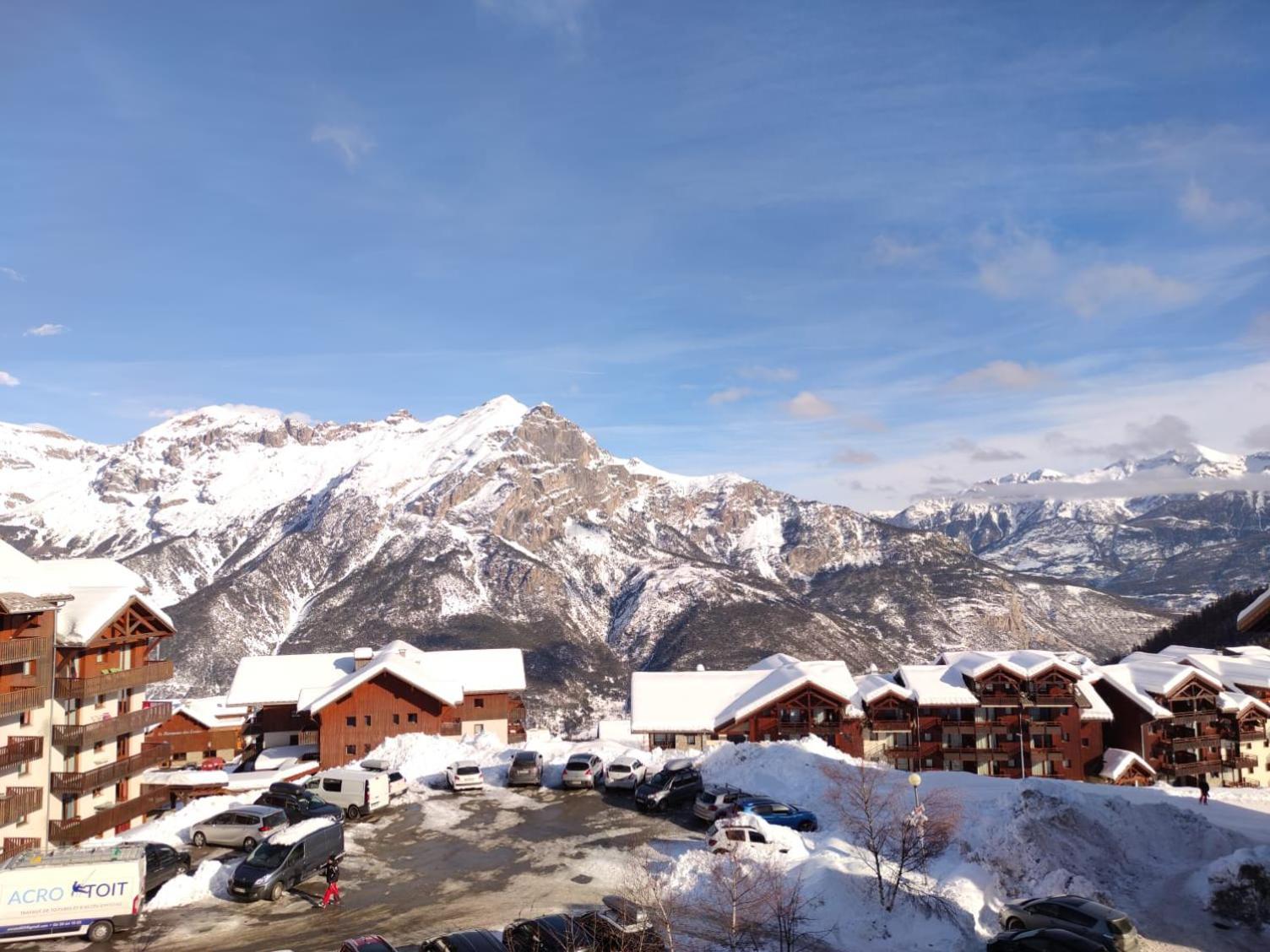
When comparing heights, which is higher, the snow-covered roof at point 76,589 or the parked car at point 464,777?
the snow-covered roof at point 76,589

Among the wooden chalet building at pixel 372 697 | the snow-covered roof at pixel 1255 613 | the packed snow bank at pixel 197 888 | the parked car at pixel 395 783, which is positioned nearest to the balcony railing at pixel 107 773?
the parked car at pixel 395 783

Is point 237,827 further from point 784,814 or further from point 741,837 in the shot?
point 784,814

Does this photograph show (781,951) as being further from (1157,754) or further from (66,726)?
(1157,754)

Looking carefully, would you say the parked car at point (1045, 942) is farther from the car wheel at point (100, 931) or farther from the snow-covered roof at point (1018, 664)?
the snow-covered roof at point (1018, 664)

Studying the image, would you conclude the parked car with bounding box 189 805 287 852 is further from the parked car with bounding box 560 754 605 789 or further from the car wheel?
the parked car with bounding box 560 754 605 789

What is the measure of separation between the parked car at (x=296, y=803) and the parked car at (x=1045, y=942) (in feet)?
85.7

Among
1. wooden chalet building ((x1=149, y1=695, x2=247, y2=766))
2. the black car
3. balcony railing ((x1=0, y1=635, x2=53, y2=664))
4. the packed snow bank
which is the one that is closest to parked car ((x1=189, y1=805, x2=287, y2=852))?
the packed snow bank

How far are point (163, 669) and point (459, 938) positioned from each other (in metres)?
36.0

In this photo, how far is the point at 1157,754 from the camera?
8175cm

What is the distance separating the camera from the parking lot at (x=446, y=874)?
87.8 ft

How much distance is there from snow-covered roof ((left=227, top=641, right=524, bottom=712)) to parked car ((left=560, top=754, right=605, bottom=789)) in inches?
765

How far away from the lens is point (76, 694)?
1608 inches

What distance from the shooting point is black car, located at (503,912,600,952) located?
2211cm

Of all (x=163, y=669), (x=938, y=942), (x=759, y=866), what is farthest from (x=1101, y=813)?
(x=163, y=669)
